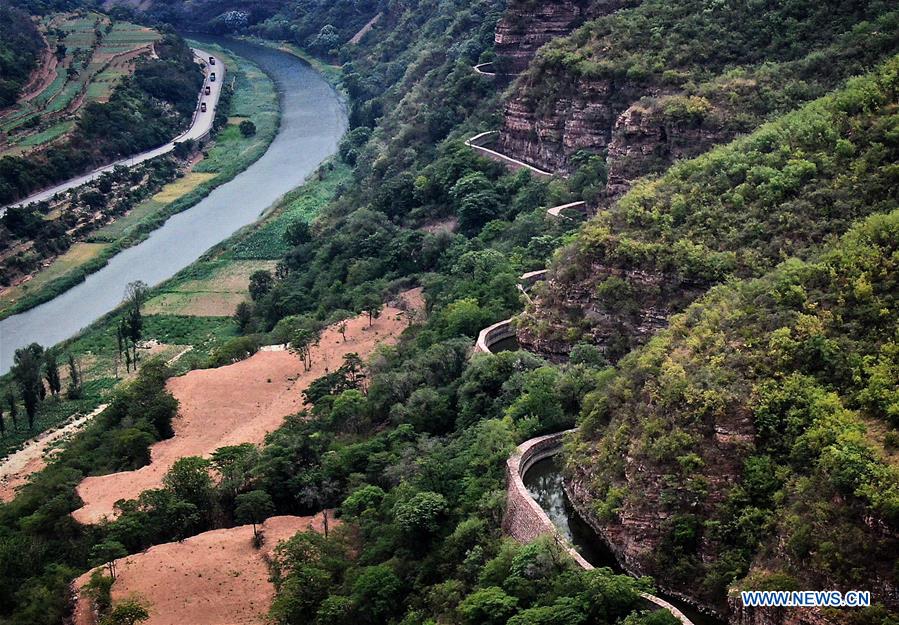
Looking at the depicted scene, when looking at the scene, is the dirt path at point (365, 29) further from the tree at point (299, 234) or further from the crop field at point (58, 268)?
the tree at point (299, 234)

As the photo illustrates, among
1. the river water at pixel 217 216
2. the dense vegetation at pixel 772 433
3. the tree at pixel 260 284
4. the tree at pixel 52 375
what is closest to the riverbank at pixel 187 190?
the river water at pixel 217 216

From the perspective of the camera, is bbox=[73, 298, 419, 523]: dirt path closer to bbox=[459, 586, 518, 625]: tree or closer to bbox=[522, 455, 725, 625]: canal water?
bbox=[522, 455, 725, 625]: canal water

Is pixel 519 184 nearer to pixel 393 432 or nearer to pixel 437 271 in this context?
pixel 437 271

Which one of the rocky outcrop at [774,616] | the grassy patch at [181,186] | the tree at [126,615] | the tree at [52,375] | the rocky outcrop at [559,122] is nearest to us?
the rocky outcrop at [774,616]

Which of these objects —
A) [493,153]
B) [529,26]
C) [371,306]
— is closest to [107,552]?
[371,306]

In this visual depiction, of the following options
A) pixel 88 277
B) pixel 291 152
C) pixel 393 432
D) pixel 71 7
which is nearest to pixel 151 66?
pixel 291 152

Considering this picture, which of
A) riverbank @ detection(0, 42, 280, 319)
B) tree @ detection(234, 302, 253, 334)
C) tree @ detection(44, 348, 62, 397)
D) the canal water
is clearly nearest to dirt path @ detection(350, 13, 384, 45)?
riverbank @ detection(0, 42, 280, 319)
